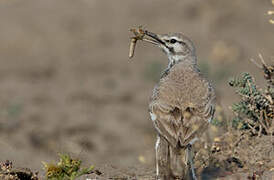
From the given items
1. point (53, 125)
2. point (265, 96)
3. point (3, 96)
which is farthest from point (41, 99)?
point (265, 96)

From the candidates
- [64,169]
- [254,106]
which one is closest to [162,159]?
[64,169]

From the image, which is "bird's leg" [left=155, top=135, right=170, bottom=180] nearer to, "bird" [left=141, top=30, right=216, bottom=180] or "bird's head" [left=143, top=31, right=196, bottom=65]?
"bird" [left=141, top=30, right=216, bottom=180]

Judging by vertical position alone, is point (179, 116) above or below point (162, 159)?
above

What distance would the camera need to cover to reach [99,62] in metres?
13.9

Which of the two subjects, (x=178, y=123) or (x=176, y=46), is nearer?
(x=178, y=123)

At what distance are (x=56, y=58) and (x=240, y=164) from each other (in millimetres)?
8294

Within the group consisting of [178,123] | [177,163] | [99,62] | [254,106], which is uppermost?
[99,62]

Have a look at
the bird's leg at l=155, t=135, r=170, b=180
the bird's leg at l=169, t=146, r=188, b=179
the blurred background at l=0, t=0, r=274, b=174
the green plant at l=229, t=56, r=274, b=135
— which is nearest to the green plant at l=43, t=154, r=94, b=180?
the bird's leg at l=155, t=135, r=170, b=180

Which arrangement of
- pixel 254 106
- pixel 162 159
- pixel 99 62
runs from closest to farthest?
pixel 162 159 < pixel 254 106 < pixel 99 62

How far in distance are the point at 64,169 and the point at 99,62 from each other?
27.1 feet

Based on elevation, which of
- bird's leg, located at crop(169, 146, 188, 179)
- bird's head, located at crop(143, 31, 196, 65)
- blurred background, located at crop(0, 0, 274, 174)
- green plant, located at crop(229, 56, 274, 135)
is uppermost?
blurred background, located at crop(0, 0, 274, 174)

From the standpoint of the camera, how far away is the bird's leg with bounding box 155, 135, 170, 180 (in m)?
5.57

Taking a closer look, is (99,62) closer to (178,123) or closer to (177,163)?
(178,123)

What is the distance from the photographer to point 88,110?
37.2 feet
